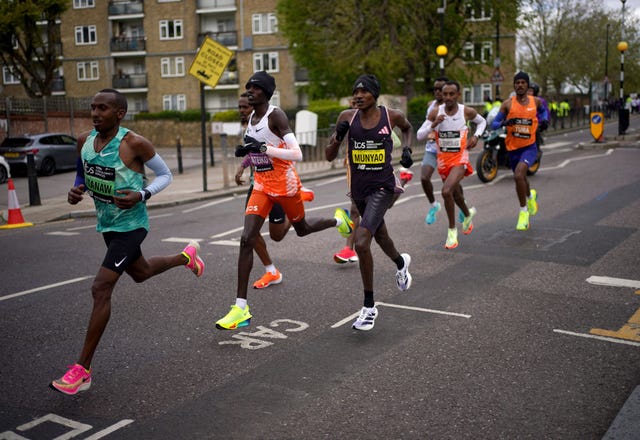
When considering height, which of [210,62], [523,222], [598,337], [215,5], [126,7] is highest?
[126,7]

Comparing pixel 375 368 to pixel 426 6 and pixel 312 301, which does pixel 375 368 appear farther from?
pixel 426 6

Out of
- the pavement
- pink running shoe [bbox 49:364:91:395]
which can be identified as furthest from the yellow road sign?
pink running shoe [bbox 49:364:91:395]

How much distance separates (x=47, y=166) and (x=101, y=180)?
1994cm

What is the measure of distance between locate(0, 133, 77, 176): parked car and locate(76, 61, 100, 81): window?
3472 cm

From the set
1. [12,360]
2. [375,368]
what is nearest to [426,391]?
[375,368]

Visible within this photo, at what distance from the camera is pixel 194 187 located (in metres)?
17.7

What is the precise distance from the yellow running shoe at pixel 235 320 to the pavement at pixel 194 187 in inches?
333

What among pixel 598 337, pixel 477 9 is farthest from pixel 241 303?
pixel 477 9

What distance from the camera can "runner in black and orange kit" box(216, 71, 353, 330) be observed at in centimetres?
586

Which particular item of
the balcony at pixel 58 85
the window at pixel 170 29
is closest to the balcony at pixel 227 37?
the window at pixel 170 29

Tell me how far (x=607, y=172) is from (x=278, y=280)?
11543 millimetres

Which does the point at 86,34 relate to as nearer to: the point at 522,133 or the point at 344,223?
the point at 522,133

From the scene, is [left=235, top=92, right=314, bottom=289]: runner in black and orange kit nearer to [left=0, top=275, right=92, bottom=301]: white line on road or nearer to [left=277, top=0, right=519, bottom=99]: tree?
[left=0, top=275, right=92, bottom=301]: white line on road

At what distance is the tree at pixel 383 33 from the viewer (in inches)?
1272
